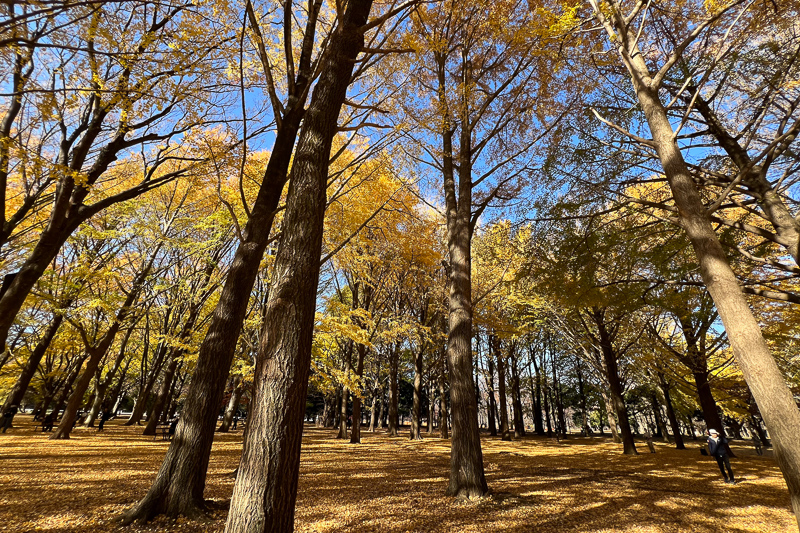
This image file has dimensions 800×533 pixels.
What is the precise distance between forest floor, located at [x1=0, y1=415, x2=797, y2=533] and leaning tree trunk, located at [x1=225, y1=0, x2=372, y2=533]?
2.73 metres

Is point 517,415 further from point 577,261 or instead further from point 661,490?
point 577,261

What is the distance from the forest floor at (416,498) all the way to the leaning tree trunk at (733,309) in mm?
2342

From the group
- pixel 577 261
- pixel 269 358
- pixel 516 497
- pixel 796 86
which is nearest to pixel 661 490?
pixel 516 497

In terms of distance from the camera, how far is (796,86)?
18.8 feet

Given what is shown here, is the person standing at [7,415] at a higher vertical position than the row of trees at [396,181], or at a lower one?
lower

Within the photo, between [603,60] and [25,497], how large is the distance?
12.5 metres

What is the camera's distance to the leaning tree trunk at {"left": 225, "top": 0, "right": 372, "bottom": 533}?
1954 millimetres

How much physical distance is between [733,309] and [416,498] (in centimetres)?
521

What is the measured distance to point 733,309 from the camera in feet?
11.8

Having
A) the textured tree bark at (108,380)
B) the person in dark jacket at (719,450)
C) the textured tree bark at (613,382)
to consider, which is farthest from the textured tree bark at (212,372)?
the textured tree bark at (613,382)

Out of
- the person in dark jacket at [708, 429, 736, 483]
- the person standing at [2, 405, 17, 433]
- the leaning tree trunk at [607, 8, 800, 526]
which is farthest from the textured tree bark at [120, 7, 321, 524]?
the person standing at [2, 405, 17, 433]

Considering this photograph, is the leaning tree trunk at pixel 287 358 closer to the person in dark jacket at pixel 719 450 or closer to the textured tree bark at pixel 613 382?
the person in dark jacket at pixel 719 450

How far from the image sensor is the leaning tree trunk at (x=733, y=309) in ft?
10.1

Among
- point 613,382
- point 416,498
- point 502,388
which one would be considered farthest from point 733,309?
point 502,388
